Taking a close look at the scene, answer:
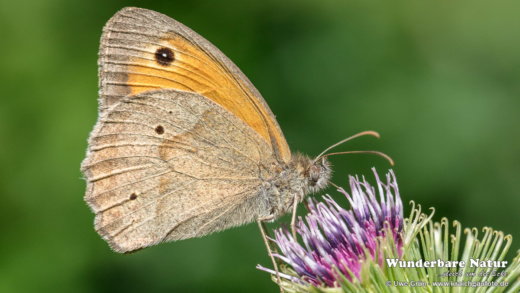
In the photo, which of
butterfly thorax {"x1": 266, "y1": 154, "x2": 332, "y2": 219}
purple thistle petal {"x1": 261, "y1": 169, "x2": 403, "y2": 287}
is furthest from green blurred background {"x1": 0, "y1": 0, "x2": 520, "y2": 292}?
purple thistle petal {"x1": 261, "y1": 169, "x2": 403, "y2": 287}

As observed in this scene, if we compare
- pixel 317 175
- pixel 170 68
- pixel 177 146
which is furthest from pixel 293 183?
pixel 170 68

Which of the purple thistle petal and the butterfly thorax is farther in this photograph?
the butterfly thorax

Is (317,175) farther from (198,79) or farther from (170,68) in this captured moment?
(170,68)

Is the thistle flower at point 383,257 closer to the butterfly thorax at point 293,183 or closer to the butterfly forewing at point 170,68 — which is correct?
the butterfly thorax at point 293,183

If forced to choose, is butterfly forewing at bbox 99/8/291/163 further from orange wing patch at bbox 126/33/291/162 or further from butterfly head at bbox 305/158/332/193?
butterfly head at bbox 305/158/332/193

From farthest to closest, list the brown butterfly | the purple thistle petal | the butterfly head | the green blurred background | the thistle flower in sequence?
the green blurred background
the butterfly head
the brown butterfly
the purple thistle petal
the thistle flower

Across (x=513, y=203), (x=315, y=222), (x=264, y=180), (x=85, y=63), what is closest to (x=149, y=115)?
(x=264, y=180)

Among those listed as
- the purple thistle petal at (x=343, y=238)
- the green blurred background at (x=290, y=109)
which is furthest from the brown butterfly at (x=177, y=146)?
the green blurred background at (x=290, y=109)
